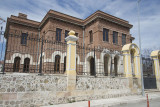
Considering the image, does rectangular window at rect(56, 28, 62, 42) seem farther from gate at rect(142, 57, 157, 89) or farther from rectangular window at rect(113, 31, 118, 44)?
gate at rect(142, 57, 157, 89)

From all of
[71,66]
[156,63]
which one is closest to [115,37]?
[156,63]

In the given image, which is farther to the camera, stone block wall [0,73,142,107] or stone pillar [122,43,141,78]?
stone pillar [122,43,141,78]

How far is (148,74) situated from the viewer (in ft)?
40.7

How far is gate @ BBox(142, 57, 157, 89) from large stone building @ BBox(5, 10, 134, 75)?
8.78 feet

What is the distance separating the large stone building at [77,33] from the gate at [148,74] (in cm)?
267

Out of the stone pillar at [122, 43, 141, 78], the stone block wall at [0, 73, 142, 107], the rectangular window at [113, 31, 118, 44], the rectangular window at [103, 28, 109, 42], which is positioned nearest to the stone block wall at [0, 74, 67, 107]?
the stone block wall at [0, 73, 142, 107]

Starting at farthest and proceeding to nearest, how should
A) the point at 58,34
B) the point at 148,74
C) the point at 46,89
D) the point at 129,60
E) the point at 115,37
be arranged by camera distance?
1. the point at 115,37
2. the point at 58,34
3. the point at 148,74
4. the point at 129,60
5. the point at 46,89

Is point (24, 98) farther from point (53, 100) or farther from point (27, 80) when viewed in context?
point (53, 100)

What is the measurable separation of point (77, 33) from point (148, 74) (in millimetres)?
9393

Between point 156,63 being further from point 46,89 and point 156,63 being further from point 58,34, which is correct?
point 46,89

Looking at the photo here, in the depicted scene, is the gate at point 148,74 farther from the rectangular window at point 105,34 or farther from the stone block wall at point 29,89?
the stone block wall at point 29,89

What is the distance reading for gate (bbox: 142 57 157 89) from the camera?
11789 mm

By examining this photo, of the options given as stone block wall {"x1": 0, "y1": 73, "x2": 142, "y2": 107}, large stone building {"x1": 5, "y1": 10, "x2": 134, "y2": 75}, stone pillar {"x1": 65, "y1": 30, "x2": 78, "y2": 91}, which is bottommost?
stone block wall {"x1": 0, "y1": 73, "x2": 142, "y2": 107}

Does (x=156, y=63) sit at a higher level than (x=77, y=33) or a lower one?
lower
